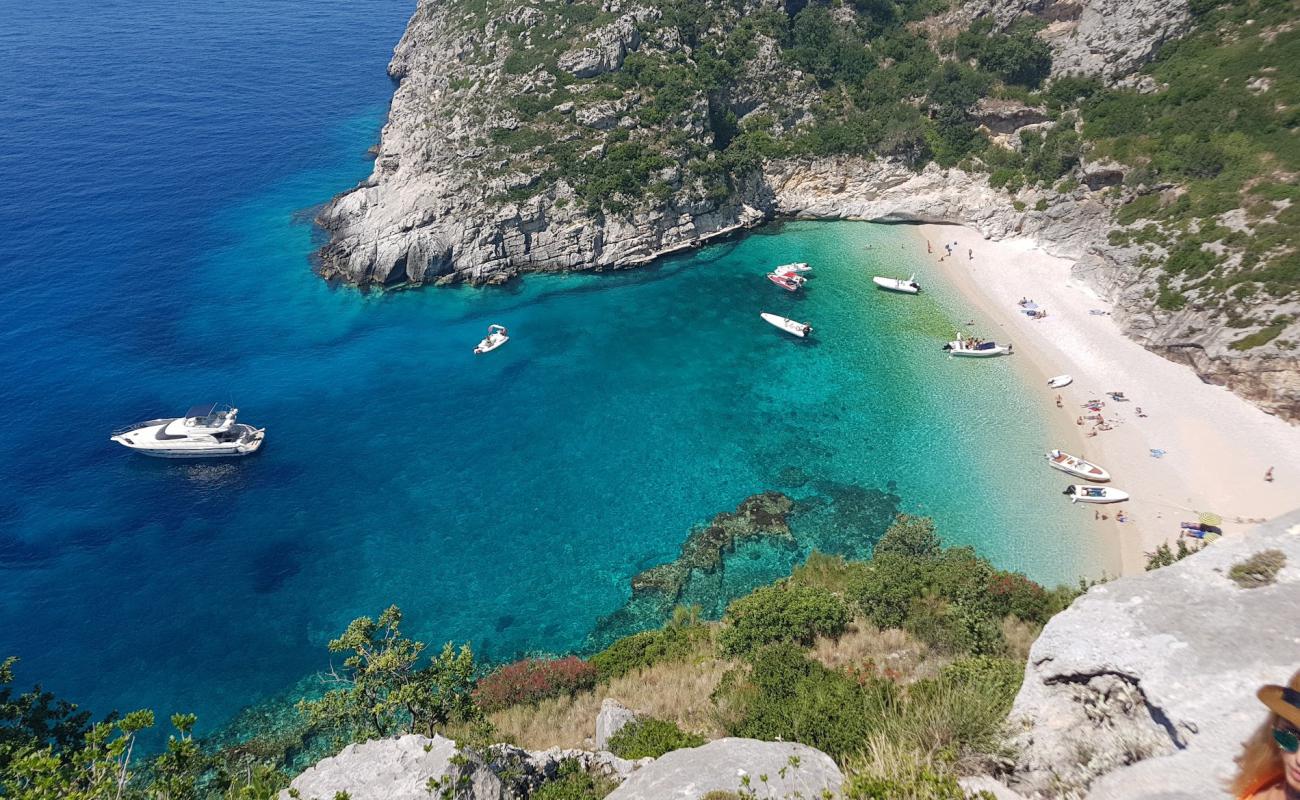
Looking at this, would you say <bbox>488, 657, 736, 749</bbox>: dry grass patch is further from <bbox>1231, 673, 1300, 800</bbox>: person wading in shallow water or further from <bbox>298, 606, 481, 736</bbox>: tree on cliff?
<bbox>1231, 673, 1300, 800</bbox>: person wading in shallow water

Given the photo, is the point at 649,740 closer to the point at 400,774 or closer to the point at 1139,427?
the point at 400,774

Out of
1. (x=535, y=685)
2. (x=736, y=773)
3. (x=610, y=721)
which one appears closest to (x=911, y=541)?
(x=610, y=721)

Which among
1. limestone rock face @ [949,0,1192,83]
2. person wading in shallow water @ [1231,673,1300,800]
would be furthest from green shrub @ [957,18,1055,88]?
person wading in shallow water @ [1231,673,1300,800]

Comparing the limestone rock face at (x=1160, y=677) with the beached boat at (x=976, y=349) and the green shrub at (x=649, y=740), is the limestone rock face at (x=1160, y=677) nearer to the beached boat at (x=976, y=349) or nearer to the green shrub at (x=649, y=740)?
the green shrub at (x=649, y=740)

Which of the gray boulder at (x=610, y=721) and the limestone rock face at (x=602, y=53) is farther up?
the limestone rock face at (x=602, y=53)

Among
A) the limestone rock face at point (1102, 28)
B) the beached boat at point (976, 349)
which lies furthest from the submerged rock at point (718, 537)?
the limestone rock face at point (1102, 28)

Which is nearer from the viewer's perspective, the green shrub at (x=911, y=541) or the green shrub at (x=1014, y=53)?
the green shrub at (x=911, y=541)

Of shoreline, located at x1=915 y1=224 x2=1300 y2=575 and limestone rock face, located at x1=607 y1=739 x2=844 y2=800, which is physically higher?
limestone rock face, located at x1=607 y1=739 x2=844 y2=800
